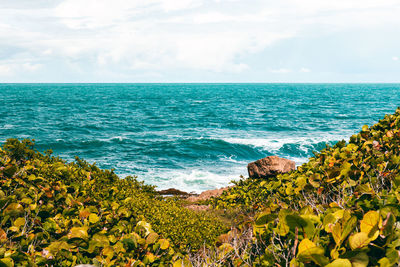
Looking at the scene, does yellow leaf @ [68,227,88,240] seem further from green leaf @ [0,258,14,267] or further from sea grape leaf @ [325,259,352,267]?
sea grape leaf @ [325,259,352,267]

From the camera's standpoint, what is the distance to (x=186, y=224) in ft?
21.0

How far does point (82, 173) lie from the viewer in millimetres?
5504

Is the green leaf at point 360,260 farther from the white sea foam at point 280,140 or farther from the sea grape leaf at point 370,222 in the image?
the white sea foam at point 280,140

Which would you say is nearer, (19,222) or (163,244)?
(19,222)

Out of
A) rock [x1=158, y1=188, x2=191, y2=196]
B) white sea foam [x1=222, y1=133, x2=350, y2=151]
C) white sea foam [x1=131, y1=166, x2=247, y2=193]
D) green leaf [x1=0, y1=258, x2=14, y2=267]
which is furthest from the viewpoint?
white sea foam [x1=222, y1=133, x2=350, y2=151]

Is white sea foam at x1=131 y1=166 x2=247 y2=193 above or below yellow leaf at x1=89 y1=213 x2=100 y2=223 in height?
below

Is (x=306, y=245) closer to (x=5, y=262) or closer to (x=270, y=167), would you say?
(x=5, y=262)

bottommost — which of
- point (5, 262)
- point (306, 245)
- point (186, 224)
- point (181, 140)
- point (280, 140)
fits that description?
point (181, 140)

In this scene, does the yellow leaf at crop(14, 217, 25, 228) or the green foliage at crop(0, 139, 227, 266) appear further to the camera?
the yellow leaf at crop(14, 217, 25, 228)

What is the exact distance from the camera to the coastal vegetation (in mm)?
2107

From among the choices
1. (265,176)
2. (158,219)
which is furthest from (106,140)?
(158,219)

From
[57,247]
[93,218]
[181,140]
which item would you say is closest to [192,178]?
[181,140]

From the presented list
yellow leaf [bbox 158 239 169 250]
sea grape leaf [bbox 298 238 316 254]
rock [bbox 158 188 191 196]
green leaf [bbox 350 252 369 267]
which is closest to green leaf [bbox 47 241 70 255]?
yellow leaf [bbox 158 239 169 250]

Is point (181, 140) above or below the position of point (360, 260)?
below
